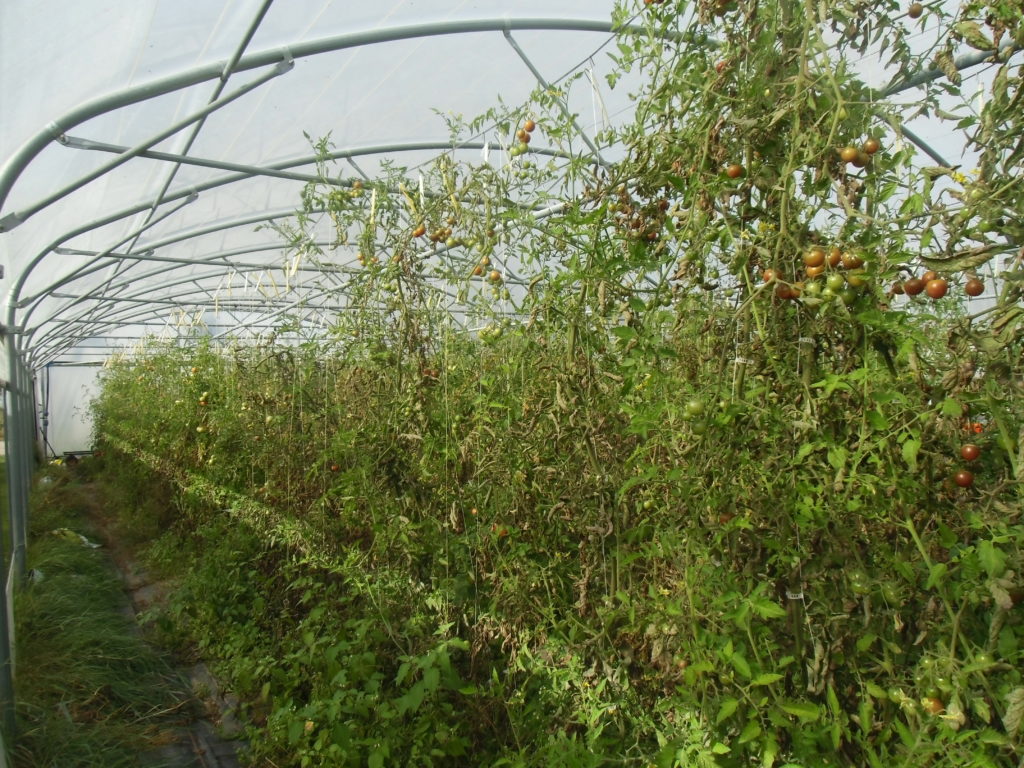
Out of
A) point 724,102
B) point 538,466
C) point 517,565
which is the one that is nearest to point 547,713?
point 517,565

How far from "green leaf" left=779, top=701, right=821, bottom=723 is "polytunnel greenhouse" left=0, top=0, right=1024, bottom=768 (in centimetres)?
4

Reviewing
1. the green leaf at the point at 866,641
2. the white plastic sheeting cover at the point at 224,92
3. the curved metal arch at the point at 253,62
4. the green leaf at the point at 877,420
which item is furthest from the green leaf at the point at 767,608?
the curved metal arch at the point at 253,62

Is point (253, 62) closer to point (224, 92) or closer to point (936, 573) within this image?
point (224, 92)

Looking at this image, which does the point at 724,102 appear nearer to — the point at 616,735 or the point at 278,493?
the point at 616,735

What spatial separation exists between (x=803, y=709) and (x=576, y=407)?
2.81 feet

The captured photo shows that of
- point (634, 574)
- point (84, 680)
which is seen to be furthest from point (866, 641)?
point (84, 680)

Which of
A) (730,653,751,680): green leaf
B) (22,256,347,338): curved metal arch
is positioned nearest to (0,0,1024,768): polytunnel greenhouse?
(730,653,751,680): green leaf

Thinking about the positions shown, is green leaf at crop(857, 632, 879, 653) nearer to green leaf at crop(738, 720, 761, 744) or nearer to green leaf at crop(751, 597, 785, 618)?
green leaf at crop(751, 597, 785, 618)

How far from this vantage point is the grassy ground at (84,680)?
109 inches

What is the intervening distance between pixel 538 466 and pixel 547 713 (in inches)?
29.8

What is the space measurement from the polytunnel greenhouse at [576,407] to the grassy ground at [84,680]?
20 mm

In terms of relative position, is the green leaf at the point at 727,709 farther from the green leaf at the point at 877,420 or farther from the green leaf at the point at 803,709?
the green leaf at the point at 877,420

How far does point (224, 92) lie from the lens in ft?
12.8

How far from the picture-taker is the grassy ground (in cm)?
276
